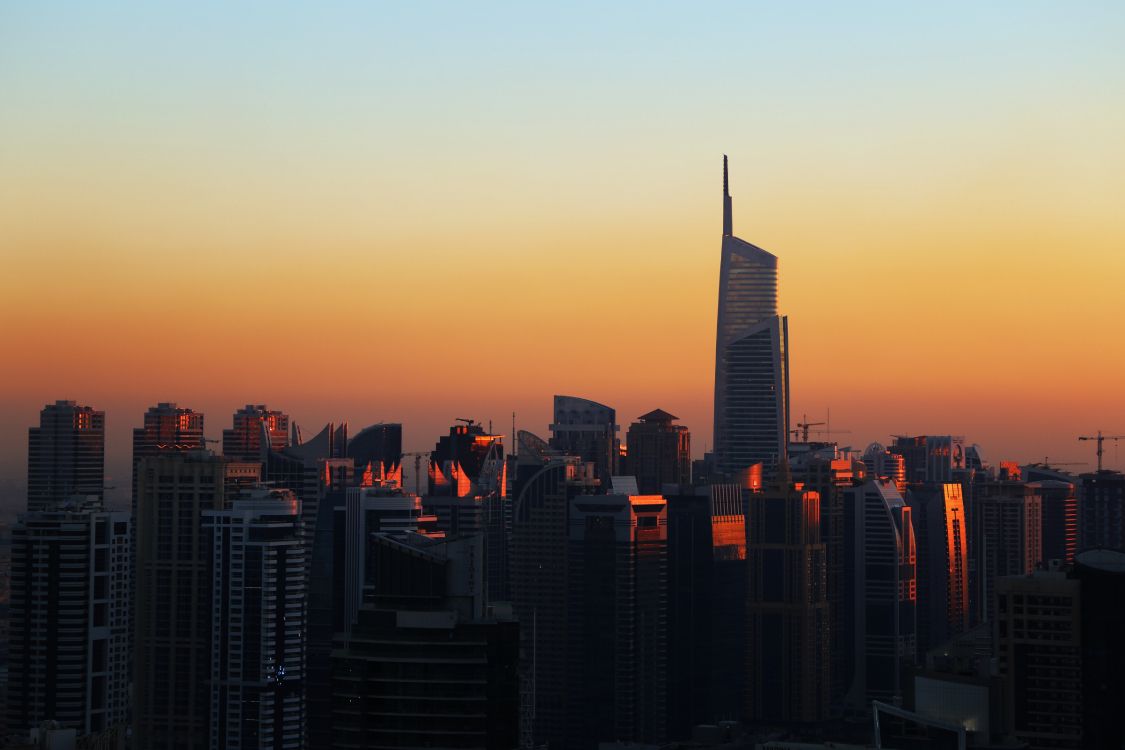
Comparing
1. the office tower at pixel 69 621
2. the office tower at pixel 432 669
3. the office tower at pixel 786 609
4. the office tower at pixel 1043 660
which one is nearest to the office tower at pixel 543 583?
the office tower at pixel 786 609

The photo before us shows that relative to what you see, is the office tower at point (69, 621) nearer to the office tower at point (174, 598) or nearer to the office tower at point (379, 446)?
the office tower at point (174, 598)

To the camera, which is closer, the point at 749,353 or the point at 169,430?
the point at 169,430

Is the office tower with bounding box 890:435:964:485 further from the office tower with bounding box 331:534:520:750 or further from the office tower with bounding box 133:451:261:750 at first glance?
the office tower with bounding box 331:534:520:750

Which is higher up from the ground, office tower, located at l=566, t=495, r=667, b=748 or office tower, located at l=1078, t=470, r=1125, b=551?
office tower, located at l=1078, t=470, r=1125, b=551

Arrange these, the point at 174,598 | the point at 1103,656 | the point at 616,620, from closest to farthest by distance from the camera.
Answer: the point at 1103,656
the point at 174,598
the point at 616,620

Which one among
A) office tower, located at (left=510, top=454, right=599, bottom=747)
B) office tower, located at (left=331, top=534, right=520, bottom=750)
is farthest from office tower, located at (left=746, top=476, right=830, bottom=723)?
office tower, located at (left=331, top=534, right=520, bottom=750)

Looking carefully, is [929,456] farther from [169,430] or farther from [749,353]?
[169,430]

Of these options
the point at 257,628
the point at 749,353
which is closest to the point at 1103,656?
the point at 257,628
